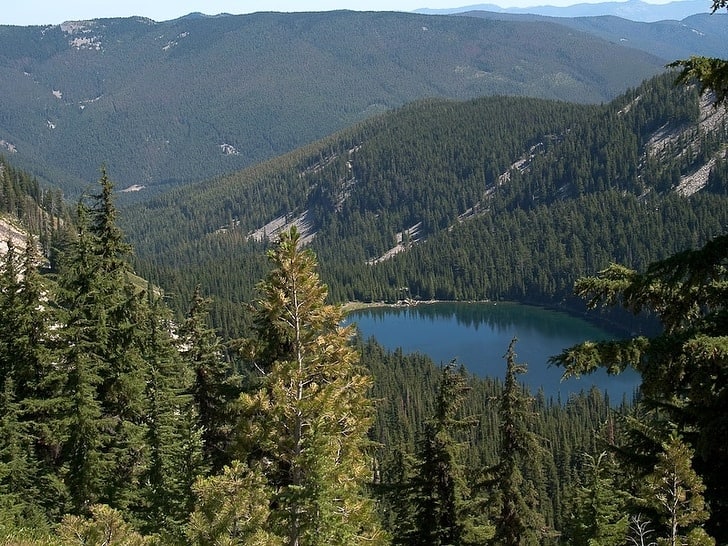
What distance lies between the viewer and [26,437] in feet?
78.7

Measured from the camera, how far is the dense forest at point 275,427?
12.0 meters

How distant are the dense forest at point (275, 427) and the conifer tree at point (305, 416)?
5 cm

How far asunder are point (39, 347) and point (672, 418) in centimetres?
2121

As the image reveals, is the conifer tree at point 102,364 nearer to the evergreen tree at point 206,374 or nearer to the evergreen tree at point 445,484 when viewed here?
the evergreen tree at point 206,374

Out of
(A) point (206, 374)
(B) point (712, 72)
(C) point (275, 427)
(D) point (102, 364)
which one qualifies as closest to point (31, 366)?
(D) point (102, 364)

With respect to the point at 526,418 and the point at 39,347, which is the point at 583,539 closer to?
the point at 526,418

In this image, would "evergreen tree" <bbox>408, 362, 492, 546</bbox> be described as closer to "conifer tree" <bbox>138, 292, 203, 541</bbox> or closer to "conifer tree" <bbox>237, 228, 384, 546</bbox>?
"conifer tree" <bbox>138, 292, 203, 541</bbox>

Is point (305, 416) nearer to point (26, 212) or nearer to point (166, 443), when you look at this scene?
point (166, 443)

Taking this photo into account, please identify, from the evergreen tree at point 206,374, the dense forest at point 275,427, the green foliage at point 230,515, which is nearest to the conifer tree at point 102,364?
the dense forest at point 275,427

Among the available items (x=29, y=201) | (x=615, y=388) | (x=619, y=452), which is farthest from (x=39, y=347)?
(x=29, y=201)

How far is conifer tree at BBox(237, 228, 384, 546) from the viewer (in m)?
13.3

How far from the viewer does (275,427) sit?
48.1ft

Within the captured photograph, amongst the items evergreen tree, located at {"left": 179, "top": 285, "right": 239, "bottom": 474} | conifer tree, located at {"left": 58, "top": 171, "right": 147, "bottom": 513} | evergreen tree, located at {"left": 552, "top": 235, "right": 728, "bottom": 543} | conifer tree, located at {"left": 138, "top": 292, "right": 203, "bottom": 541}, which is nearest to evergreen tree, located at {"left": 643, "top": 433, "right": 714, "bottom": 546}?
evergreen tree, located at {"left": 552, "top": 235, "right": 728, "bottom": 543}

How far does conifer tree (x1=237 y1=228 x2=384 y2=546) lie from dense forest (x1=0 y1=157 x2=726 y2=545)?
0.05 m
